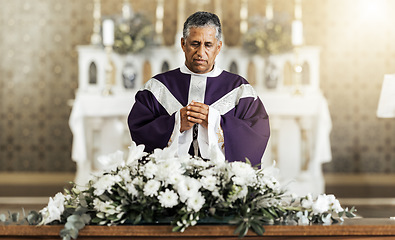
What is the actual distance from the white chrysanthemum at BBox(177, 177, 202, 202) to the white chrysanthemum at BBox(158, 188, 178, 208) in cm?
2

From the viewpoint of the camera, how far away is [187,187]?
206cm

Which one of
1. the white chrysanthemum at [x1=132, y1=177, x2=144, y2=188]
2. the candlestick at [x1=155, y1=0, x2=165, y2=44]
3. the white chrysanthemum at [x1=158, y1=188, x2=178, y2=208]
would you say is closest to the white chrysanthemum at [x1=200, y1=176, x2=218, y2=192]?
the white chrysanthemum at [x1=158, y1=188, x2=178, y2=208]

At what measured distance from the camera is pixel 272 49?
7035 mm

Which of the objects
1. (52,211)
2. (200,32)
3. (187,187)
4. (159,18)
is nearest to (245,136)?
(200,32)

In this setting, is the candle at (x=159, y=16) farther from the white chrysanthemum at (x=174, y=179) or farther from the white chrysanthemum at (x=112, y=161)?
the white chrysanthemum at (x=174, y=179)

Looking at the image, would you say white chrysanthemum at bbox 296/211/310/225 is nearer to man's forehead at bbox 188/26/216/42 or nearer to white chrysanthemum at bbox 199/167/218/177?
white chrysanthemum at bbox 199/167/218/177

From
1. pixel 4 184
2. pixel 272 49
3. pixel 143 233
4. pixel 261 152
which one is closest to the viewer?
pixel 143 233

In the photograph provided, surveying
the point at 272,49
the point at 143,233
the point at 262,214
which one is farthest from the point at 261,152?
the point at 272,49

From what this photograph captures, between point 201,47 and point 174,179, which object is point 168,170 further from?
point 201,47

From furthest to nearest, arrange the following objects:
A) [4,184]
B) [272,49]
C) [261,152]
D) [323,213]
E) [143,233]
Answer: [4,184] < [272,49] < [261,152] < [323,213] < [143,233]

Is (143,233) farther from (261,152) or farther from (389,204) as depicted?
(389,204)

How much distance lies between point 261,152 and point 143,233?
3.40 feet

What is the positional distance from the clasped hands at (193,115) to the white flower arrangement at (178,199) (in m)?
0.57

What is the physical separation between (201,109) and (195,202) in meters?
Result: 0.82
